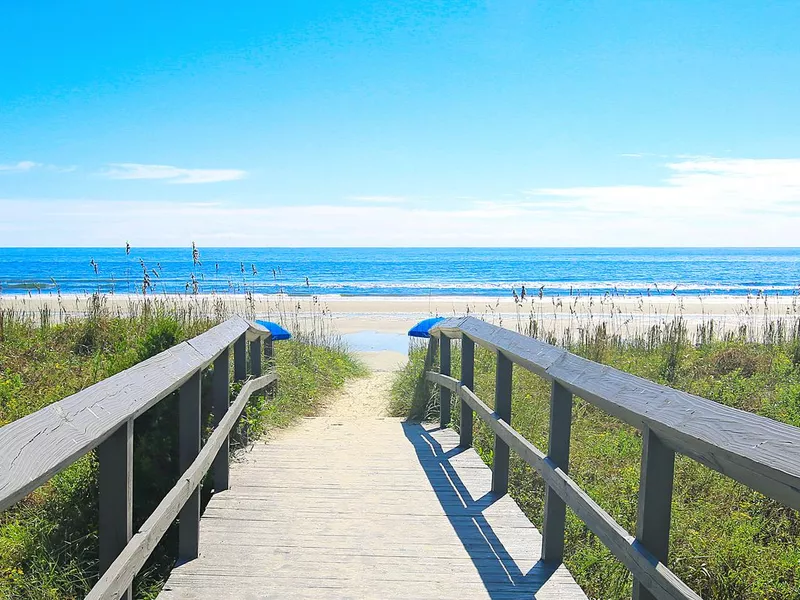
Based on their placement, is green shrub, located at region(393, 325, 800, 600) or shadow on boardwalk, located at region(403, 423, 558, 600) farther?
green shrub, located at region(393, 325, 800, 600)

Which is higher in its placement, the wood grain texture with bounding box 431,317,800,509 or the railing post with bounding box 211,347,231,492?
the wood grain texture with bounding box 431,317,800,509

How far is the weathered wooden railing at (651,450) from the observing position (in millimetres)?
1861

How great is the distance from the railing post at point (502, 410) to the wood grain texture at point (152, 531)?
6.05ft

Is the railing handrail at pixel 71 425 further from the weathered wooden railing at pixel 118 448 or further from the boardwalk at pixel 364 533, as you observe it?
the boardwalk at pixel 364 533

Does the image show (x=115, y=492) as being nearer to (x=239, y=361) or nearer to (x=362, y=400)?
(x=239, y=361)

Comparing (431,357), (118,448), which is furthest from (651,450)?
(431,357)

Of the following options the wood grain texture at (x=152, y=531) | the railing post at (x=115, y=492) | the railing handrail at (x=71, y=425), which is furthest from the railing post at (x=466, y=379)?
the railing post at (x=115, y=492)

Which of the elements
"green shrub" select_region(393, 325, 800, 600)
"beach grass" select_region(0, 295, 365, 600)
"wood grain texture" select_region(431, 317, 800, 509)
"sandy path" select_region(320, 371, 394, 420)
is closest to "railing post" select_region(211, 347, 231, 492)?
"beach grass" select_region(0, 295, 365, 600)

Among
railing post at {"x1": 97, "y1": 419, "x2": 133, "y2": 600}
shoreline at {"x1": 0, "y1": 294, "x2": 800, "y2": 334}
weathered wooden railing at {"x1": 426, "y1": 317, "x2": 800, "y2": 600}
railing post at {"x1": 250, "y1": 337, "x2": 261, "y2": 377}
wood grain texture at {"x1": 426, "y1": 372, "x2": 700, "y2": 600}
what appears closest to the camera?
weathered wooden railing at {"x1": 426, "y1": 317, "x2": 800, "y2": 600}

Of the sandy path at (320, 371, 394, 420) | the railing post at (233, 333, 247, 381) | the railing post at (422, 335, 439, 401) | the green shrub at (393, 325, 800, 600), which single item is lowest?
the sandy path at (320, 371, 394, 420)

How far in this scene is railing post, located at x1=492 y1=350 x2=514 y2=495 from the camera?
490cm

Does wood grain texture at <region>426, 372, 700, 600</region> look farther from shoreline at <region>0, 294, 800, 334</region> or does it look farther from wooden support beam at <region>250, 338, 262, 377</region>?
shoreline at <region>0, 294, 800, 334</region>

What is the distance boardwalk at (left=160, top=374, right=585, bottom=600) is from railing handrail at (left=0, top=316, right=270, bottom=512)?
109cm

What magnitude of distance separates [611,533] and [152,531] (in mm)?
1829
